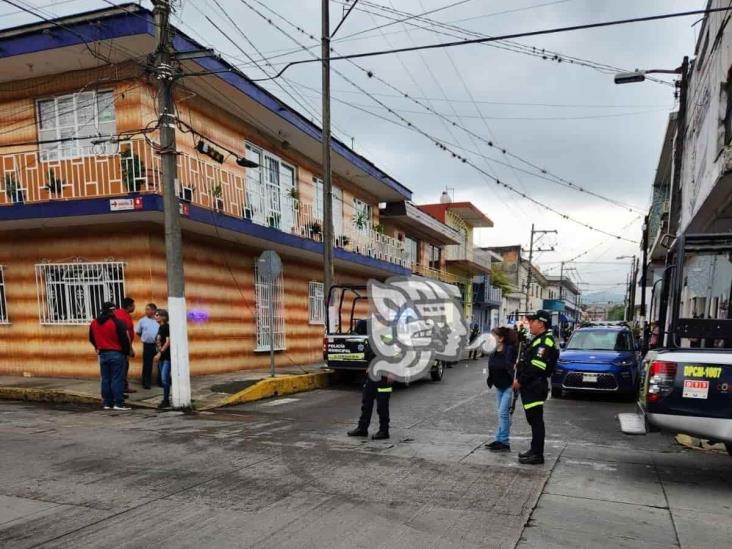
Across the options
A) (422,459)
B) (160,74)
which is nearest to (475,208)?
(160,74)

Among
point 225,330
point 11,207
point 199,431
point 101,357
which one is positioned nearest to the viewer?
point 199,431

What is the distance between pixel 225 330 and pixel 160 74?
21.5 ft

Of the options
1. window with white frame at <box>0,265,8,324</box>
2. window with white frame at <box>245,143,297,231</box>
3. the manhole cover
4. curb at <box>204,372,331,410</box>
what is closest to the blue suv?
curb at <box>204,372,331,410</box>

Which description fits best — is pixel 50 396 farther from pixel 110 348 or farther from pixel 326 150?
pixel 326 150

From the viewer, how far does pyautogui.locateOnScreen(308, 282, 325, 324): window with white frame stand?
1836 centimetres

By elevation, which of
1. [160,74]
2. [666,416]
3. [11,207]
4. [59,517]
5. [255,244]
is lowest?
[59,517]

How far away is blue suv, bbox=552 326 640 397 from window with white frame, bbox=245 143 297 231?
28.3 feet

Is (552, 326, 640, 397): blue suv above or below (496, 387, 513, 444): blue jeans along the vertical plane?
below

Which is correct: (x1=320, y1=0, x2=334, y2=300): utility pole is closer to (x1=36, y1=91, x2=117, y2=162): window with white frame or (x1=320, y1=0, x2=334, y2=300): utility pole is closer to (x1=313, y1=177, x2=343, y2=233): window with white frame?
(x1=313, y1=177, x2=343, y2=233): window with white frame

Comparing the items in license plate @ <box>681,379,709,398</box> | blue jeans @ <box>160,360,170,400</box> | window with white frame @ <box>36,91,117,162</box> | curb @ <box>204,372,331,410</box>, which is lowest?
curb @ <box>204,372,331,410</box>

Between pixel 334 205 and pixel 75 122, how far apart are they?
1021 cm

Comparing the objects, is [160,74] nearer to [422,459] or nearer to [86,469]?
[86,469]

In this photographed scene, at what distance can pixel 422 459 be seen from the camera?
5922 mm

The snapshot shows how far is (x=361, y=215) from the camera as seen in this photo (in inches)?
840
